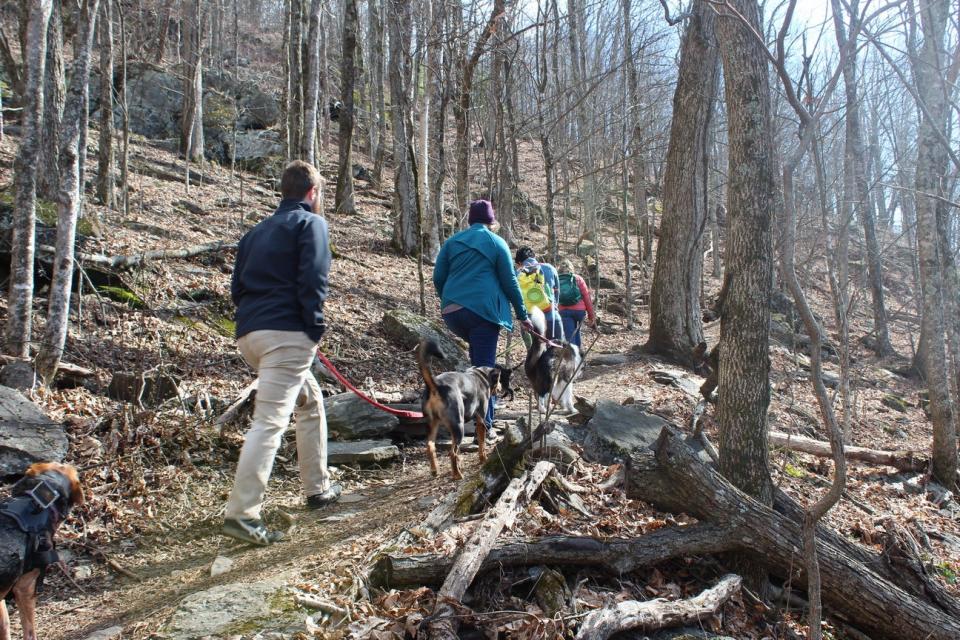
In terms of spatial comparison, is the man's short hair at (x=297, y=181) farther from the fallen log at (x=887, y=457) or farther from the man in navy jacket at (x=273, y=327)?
the fallen log at (x=887, y=457)

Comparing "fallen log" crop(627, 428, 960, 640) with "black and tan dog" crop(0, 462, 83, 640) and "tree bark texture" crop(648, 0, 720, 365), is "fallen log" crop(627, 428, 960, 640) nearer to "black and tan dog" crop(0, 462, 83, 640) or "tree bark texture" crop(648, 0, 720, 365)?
"black and tan dog" crop(0, 462, 83, 640)

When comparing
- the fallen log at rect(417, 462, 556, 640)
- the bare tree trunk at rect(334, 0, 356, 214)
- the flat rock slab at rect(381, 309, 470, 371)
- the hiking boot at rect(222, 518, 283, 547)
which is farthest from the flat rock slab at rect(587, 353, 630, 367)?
the bare tree trunk at rect(334, 0, 356, 214)

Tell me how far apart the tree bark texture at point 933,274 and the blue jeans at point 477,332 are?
5.19m

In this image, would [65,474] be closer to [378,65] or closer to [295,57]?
[295,57]

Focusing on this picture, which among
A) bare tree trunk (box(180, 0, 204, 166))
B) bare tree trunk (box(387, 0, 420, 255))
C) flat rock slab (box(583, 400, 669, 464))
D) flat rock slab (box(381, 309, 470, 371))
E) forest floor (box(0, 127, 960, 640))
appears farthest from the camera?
bare tree trunk (box(180, 0, 204, 166))

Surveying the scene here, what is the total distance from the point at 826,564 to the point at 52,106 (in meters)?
10.7

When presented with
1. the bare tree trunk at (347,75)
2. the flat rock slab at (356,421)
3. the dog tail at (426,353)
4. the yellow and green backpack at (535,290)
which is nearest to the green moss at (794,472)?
the yellow and green backpack at (535,290)

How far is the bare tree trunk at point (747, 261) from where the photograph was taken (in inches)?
171

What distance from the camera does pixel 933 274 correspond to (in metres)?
8.77

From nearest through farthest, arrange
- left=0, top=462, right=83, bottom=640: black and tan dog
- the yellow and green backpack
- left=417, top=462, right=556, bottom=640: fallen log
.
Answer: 1. left=417, top=462, right=556, bottom=640: fallen log
2. left=0, top=462, right=83, bottom=640: black and tan dog
3. the yellow and green backpack

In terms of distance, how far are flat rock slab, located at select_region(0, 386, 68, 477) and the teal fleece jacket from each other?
3.22 metres

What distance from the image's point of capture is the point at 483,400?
591 cm

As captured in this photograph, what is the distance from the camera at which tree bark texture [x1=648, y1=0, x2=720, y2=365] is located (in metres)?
11.0

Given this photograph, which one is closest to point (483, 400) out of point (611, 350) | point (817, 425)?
point (817, 425)
